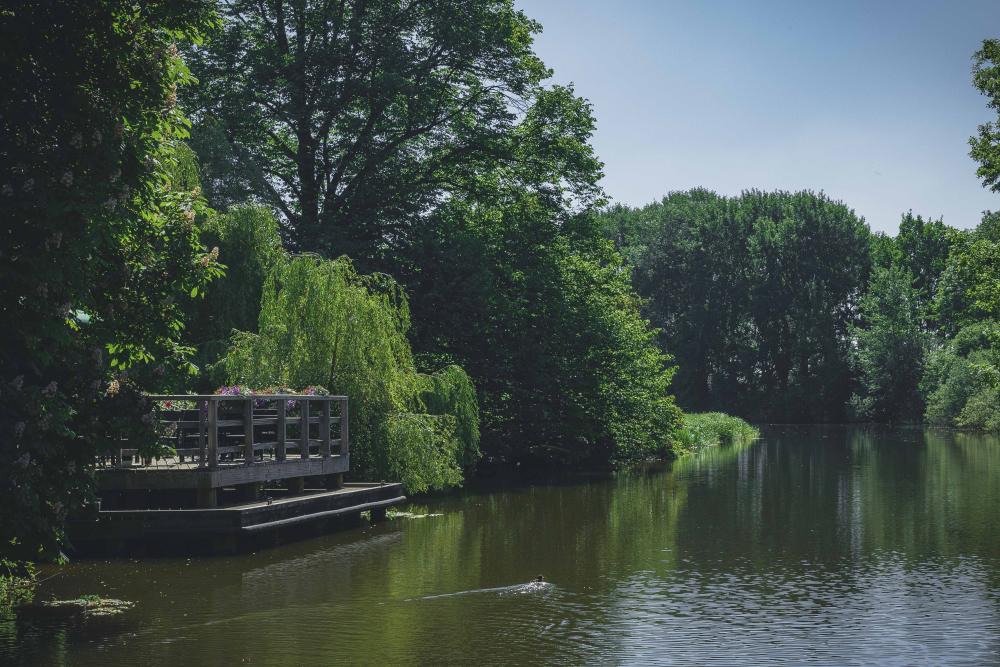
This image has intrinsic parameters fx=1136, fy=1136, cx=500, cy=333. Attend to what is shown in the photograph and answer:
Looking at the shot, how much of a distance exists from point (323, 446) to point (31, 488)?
11.4 metres

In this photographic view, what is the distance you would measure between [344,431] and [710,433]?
1366 inches

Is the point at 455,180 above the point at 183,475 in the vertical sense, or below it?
above

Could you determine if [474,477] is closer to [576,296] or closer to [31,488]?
[576,296]

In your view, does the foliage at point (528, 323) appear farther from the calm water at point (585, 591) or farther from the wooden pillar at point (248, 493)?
the wooden pillar at point (248, 493)

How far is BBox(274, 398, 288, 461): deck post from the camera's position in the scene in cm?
2073

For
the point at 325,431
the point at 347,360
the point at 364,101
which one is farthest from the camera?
the point at 364,101

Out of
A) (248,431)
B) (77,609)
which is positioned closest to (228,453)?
(248,431)

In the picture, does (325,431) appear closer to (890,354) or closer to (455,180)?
(455,180)

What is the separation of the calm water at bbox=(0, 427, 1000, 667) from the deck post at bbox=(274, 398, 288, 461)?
174cm

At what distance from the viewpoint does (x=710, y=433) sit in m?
55.0

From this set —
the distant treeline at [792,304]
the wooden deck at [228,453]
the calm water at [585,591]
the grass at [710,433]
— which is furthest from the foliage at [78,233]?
the distant treeline at [792,304]

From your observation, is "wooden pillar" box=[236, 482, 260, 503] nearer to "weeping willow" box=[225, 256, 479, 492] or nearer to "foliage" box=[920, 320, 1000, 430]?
"weeping willow" box=[225, 256, 479, 492]

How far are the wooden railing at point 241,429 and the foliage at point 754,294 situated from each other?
215ft

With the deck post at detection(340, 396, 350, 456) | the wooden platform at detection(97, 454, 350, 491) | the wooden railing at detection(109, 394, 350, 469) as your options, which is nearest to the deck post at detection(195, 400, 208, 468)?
the wooden railing at detection(109, 394, 350, 469)
